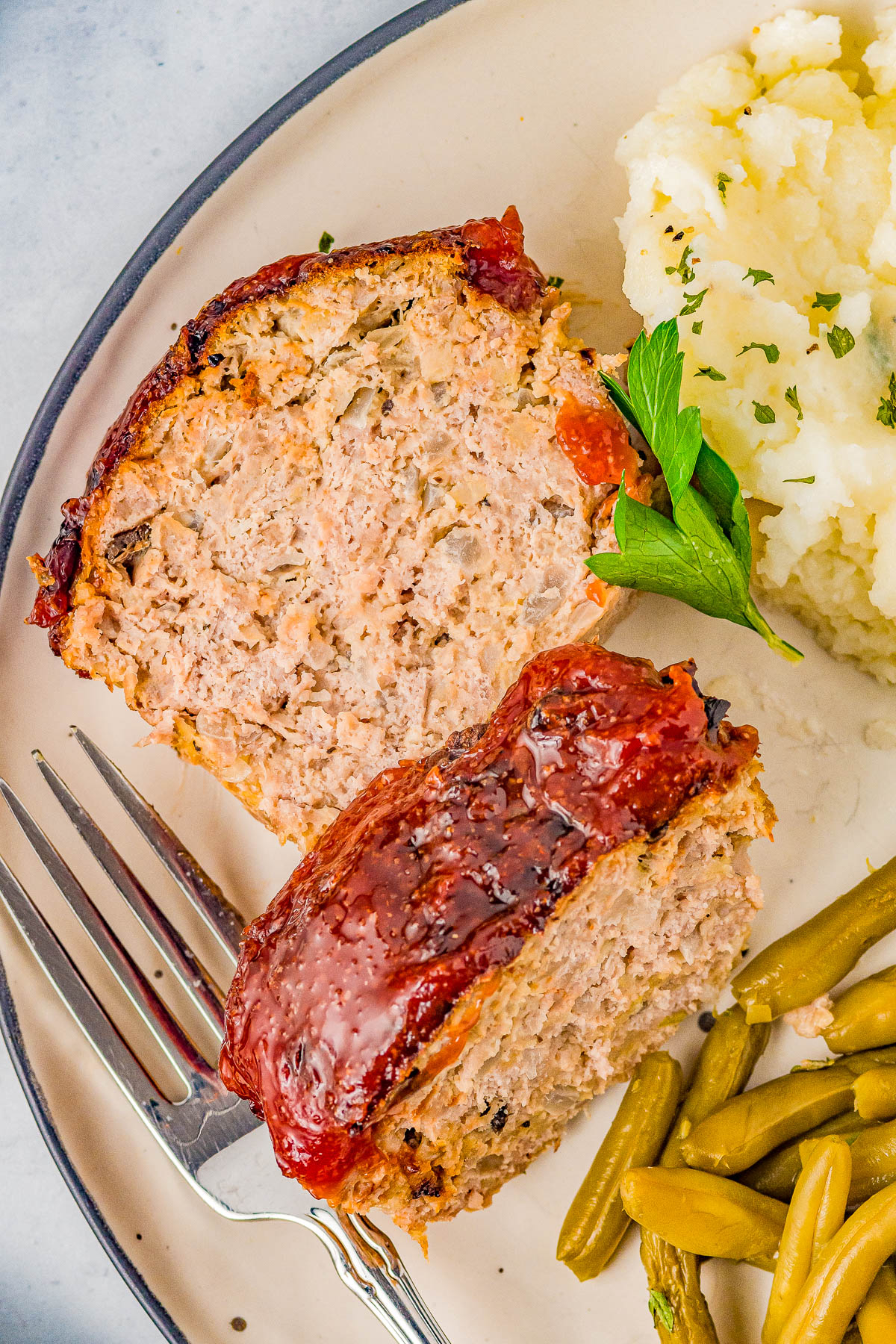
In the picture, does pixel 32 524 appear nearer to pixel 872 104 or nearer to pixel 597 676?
pixel 597 676

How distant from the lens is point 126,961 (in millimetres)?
3926

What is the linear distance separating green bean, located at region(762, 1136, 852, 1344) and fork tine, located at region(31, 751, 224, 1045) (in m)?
2.01

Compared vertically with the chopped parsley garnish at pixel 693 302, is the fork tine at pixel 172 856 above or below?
below

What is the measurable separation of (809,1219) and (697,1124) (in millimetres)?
498

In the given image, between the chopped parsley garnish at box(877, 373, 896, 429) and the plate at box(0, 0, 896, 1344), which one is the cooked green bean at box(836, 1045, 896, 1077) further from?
the chopped parsley garnish at box(877, 373, 896, 429)

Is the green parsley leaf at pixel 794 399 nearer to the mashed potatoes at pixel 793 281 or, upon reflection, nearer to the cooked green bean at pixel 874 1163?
the mashed potatoes at pixel 793 281

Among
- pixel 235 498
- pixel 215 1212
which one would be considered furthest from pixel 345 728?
pixel 215 1212

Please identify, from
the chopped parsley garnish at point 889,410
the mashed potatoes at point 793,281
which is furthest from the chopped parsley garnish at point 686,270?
the chopped parsley garnish at point 889,410

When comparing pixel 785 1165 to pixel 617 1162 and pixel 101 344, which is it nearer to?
pixel 617 1162

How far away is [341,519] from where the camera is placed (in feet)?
11.7

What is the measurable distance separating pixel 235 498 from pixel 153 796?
1.31 m

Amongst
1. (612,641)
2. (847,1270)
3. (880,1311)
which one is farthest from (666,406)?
(880,1311)

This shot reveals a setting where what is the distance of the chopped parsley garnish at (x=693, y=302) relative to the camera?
3405 mm

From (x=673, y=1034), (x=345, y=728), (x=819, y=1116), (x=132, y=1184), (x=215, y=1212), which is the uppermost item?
(x=345, y=728)
